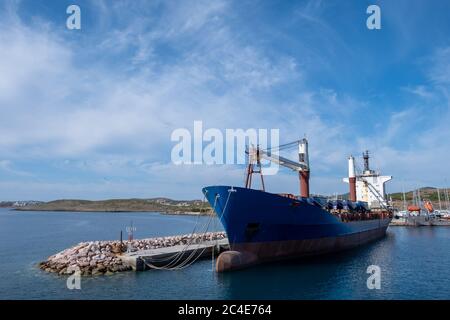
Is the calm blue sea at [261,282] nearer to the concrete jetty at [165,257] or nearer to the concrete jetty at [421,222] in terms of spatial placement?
the concrete jetty at [165,257]

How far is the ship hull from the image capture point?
24.4 m

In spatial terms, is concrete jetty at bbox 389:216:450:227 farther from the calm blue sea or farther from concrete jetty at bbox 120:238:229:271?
concrete jetty at bbox 120:238:229:271

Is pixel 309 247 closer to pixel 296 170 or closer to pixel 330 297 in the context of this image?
pixel 296 170

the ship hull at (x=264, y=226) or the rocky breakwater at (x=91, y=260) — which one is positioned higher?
the ship hull at (x=264, y=226)

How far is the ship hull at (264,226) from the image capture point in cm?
2441

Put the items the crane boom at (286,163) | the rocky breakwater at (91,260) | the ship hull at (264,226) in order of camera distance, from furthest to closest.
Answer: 1. the crane boom at (286,163)
2. the rocky breakwater at (91,260)
3. the ship hull at (264,226)

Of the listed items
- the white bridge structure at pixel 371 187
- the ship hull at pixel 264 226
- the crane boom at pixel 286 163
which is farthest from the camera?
the white bridge structure at pixel 371 187

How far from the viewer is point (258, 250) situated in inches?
1014

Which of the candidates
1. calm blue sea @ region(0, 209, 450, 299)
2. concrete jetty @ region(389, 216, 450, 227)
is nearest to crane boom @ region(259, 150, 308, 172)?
calm blue sea @ region(0, 209, 450, 299)

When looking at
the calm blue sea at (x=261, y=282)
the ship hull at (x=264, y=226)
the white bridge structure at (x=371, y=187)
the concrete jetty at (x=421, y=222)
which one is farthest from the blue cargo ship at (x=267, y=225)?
the concrete jetty at (x=421, y=222)

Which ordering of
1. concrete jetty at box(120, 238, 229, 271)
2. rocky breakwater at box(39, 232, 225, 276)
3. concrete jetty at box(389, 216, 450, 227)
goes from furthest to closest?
concrete jetty at box(389, 216, 450, 227) → concrete jetty at box(120, 238, 229, 271) → rocky breakwater at box(39, 232, 225, 276)

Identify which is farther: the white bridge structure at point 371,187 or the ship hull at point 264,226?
the white bridge structure at point 371,187

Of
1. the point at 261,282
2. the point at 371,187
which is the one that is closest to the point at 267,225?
the point at 261,282
